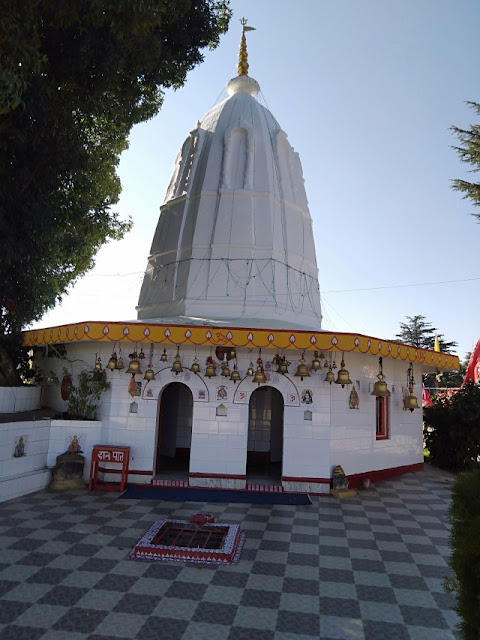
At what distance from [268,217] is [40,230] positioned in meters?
6.02

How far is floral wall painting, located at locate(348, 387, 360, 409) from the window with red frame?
4.64 ft

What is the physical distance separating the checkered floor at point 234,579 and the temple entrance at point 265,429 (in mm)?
4130

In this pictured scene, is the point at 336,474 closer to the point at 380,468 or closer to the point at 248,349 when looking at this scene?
the point at 380,468

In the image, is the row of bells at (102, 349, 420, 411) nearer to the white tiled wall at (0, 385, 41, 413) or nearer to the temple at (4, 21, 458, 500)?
the temple at (4, 21, 458, 500)

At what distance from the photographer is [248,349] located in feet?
31.9

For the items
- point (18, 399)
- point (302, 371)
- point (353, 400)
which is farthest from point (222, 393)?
point (18, 399)

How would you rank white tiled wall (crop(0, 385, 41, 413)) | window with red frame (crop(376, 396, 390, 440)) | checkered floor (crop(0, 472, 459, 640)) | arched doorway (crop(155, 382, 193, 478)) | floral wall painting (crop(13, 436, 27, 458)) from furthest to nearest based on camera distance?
arched doorway (crop(155, 382, 193, 478)) → window with red frame (crop(376, 396, 390, 440)) → white tiled wall (crop(0, 385, 41, 413)) → floral wall painting (crop(13, 436, 27, 458)) → checkered floor (crop(0, 472, 459, 640))

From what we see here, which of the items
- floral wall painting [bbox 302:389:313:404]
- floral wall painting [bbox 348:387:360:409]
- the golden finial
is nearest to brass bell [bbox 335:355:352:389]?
floral wall painting [bbox 302:389:313:404]

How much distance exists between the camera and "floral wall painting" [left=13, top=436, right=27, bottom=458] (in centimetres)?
852

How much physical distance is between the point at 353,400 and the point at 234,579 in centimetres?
577

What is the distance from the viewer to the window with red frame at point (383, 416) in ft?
37.3

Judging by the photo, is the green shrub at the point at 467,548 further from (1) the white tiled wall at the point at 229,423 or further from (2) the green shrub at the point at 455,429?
(2) the green shrub at the point at 455,429

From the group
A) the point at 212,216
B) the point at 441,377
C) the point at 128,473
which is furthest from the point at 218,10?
the point at 441,377

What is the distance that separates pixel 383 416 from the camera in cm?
1143
